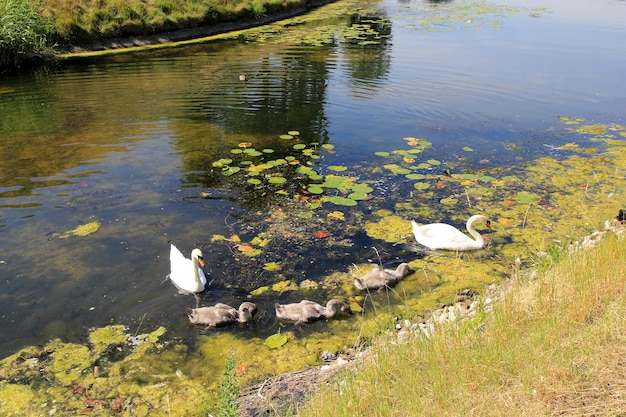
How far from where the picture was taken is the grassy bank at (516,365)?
10.7ft

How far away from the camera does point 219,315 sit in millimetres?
5531

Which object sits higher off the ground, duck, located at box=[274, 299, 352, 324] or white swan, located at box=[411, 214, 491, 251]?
white swan, located at box=[411, 214, 491, 251]

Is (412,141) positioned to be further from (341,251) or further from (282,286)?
(282,286)

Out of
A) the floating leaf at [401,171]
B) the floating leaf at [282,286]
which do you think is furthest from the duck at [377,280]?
the floating leaf at [401,171]

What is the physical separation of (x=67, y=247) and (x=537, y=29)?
81.7 ft

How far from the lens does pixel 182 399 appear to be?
181 inches

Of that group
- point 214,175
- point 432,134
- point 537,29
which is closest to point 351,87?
point 432,134

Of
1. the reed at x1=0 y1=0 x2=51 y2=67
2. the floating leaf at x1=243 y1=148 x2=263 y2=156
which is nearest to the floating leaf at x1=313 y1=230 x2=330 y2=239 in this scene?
the floating leaf at x1=243 y1=148 x2=263 y2=156

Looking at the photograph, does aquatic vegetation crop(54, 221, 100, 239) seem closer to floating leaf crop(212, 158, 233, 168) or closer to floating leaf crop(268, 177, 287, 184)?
floating leaf crop(212, 158, 233, 168)

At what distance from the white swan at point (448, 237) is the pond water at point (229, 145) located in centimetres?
44

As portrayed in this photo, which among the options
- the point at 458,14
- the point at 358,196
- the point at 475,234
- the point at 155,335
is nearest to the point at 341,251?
the point at 358,196

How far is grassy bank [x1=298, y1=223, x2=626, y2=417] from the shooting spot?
3.25m

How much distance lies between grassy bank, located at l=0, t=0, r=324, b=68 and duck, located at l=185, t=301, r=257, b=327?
15580 millimetres

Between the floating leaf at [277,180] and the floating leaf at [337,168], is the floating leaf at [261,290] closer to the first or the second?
the floating leaf at [277,180]
